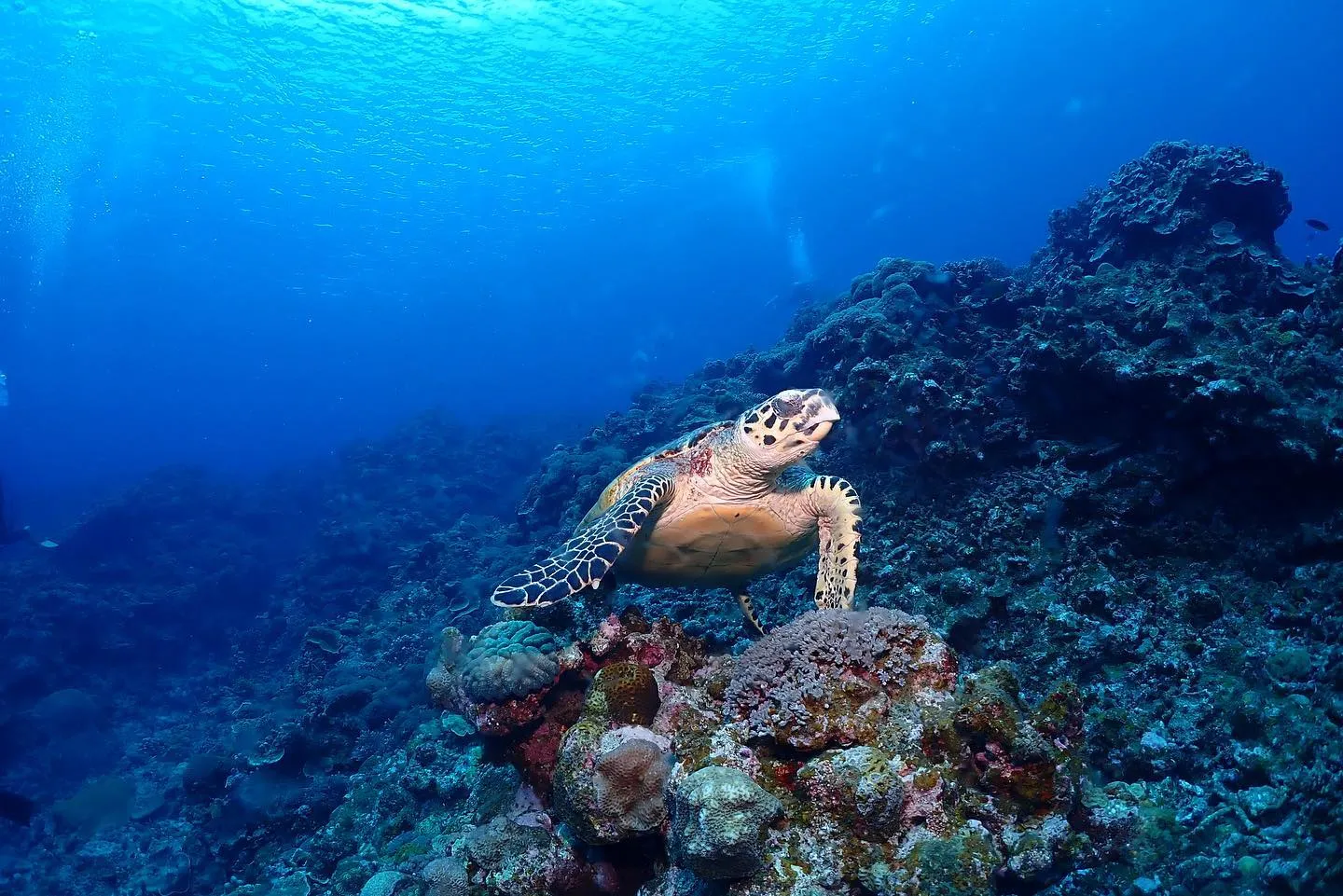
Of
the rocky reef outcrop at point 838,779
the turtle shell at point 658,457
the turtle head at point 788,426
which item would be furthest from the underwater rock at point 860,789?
the turtle shell at point 658,457

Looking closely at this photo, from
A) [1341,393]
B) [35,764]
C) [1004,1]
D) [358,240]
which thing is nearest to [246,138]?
[358,240]

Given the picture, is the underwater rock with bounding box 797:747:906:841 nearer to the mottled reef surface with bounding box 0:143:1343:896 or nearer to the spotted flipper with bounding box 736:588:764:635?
the mottled reef surface with bounding box 0:143:1343:896

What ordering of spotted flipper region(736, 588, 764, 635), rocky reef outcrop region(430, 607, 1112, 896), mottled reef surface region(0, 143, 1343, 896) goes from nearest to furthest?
rocky reef outcrop region(430, 607, 1112, 896)
mottled reef surface region(0, 143, 1343, 896)
spotted flipper region(736, 588, 764, 635)

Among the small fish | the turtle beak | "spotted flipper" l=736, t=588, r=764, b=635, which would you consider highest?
the turtle beak

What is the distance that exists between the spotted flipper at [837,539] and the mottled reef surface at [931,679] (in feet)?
3.14

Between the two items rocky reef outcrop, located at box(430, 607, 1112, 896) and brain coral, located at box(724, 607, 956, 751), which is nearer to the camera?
rocky reef outcrop, located at box(430, 607, 1112, 896)

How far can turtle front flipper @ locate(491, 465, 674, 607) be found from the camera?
143 inches

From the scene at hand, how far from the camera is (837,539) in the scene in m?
4.81

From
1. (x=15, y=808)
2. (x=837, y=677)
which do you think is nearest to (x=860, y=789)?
(x=837, y=677)

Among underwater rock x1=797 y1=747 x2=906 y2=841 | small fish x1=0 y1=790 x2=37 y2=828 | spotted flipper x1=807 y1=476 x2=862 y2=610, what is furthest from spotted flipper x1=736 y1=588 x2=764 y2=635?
small fish x1=0 y1=790 x2=37 y2=828

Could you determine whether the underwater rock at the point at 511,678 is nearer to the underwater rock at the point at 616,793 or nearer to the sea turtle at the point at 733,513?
the sea turtle at the point at 733,513

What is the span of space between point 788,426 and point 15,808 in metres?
17.2

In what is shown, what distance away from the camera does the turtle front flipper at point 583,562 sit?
364cm

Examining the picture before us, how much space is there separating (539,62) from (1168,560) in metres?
56.0
